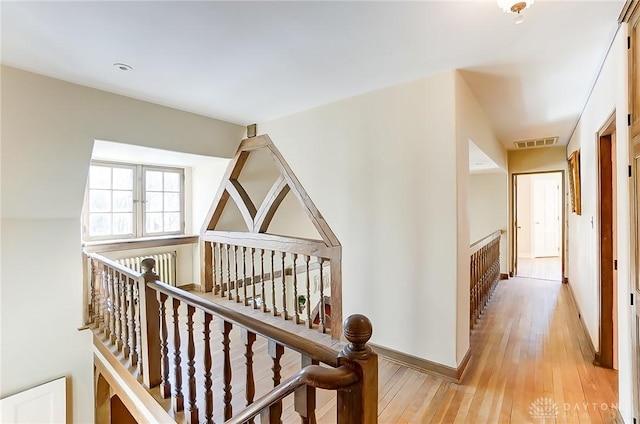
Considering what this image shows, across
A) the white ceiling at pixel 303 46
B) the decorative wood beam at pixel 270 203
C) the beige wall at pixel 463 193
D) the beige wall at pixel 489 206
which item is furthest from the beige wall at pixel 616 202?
the decorative wood beam at pixel 270 203

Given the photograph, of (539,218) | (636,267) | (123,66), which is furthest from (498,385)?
(539,218)

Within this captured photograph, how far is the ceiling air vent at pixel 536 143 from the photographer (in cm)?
486

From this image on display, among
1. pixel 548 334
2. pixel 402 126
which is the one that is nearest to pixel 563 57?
pixel 402 126

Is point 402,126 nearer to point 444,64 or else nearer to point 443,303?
point 444,64

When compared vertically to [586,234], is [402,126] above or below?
above

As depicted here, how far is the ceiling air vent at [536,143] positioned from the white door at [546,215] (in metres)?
3.60

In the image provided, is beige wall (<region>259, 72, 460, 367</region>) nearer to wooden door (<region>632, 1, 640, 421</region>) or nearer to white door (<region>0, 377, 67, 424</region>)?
wooden door (<region>632, 1, 640, 421</region>)

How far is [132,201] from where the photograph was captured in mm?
4109

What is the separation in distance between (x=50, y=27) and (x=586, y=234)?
16.2 feet

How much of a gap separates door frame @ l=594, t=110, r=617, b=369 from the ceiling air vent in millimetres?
2616

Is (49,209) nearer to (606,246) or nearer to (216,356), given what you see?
(216,356)

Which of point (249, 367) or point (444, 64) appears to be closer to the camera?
point (249, 367)

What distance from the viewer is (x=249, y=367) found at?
1.35 m

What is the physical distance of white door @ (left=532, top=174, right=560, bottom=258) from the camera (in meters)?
8.25
